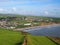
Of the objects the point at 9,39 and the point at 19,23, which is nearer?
the point at 9,39

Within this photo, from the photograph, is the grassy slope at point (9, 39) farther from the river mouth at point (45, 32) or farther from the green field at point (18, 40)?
the river mouth at point (45, 32)

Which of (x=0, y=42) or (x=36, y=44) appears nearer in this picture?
(x=0, y=42)

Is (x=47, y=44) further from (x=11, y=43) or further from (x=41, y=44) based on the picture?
(x=11, y=43)

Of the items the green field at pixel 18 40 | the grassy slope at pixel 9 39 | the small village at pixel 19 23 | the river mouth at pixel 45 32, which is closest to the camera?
the grassy slope at pixel 9 39

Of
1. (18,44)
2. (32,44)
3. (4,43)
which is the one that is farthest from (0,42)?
(32,44)

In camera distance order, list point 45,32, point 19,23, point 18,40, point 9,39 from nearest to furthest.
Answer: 1. point 9,39
2. point 18,40
3. point 45,32
4. point 19,23

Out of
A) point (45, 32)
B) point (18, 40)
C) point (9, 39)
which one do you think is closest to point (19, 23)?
point (45, 32)

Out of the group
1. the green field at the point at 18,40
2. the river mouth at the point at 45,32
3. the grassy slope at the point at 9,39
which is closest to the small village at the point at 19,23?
the river mouth at the point at 45,32

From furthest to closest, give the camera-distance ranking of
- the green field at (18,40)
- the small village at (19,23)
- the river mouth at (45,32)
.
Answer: the small village at (19,23), the river mouth at (45,32), the green field at (18,40)

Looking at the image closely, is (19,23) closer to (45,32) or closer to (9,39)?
(45,32)

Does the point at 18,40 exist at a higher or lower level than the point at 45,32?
higher

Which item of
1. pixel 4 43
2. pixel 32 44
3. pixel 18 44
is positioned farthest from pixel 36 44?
pixel 4 43
